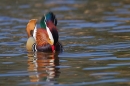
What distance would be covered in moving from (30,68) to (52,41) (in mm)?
1981

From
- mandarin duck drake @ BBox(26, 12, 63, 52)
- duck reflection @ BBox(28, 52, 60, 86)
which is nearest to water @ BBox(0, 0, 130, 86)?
duck reflection @ BBox(28, 52, 60, 86)

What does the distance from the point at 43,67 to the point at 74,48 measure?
2.61 m

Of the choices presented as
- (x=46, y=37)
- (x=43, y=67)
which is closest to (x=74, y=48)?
(x=46, y=37)

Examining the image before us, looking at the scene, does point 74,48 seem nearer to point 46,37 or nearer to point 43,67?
point 46,37

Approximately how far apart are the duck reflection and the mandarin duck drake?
0.21m

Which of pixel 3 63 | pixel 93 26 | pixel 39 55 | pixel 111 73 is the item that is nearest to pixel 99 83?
pixel 111 73

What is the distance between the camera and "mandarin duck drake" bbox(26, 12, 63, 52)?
13.6 m

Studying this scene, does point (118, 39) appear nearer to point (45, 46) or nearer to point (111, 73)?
point (45, 46)

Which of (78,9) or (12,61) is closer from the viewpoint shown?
(12,61)

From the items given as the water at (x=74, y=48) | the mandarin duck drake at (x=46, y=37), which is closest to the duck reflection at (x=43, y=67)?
the water at (x=74, y=48)

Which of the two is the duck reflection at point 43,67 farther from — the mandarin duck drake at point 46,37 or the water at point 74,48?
the mandarin duck drake at point 46,37

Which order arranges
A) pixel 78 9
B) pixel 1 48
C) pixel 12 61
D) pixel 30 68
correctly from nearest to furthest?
pixel 30 68 → pixel 12 61 → pixel 1 48 → pixel 78 9

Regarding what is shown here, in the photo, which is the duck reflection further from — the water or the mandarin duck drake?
the mandarin duck drake

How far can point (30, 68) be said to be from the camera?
11.7 meters
